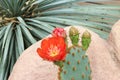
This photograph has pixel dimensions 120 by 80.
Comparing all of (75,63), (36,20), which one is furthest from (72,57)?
(36,20)

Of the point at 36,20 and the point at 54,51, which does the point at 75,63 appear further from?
the point at 36,20

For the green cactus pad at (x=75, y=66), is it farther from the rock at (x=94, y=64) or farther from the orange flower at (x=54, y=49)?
the rock at (x=94, y=64)

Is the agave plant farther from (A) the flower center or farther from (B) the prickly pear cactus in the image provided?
(A) the flower center

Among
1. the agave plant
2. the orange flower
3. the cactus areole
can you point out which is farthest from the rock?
the orange flower

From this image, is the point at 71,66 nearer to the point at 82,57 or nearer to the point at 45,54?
the point at 82,57

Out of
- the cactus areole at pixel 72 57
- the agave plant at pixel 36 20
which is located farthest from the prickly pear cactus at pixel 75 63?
the agave plant at pixel 36 20

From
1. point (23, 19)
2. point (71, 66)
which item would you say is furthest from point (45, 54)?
point (23, 19)

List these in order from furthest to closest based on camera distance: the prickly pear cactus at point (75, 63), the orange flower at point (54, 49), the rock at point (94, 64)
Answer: the rock at point (94, 64) → the prickly pear cactus at point (75, 63) → the orange flower at point (54, 49)
